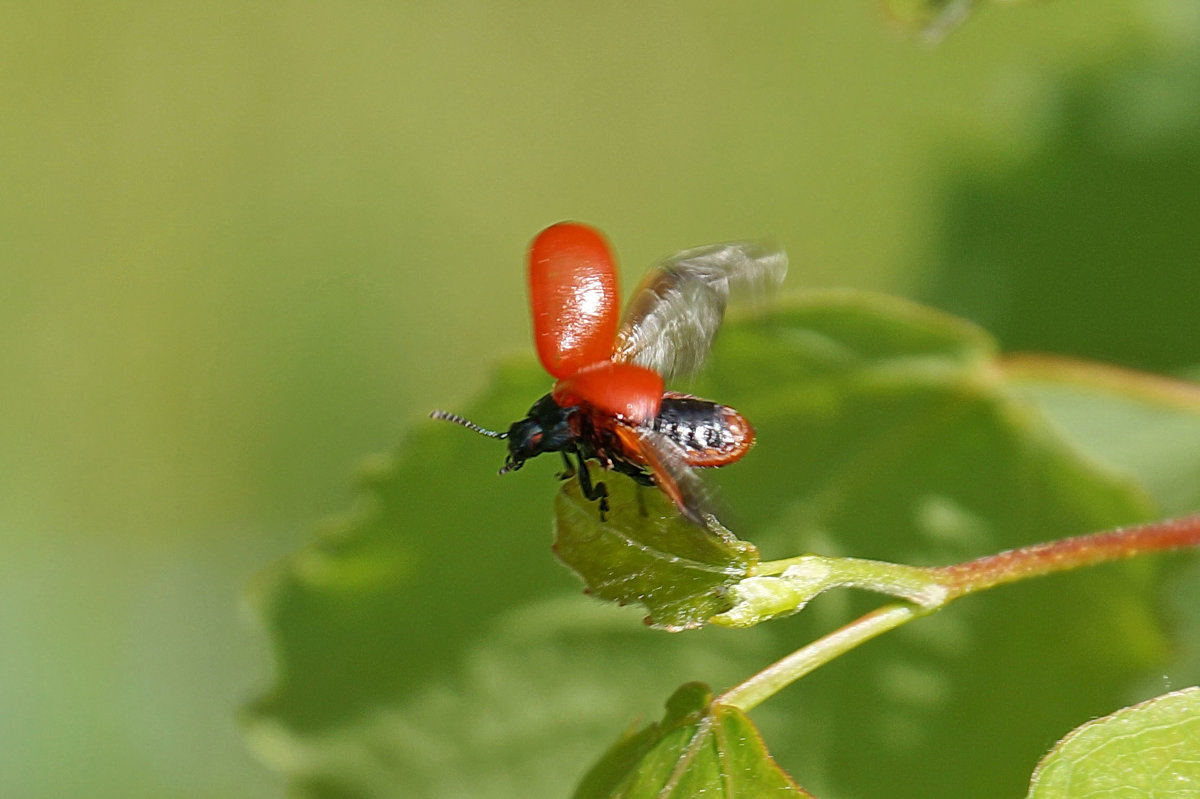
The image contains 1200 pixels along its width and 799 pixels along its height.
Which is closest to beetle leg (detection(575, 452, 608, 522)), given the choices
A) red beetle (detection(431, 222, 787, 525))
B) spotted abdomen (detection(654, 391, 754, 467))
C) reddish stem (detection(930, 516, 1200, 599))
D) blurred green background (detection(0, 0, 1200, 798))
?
red beetle (detection(431, 222, 787, 525))

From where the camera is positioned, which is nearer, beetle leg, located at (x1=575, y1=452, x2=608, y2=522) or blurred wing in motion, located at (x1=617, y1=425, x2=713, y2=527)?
blurred wing in motion, located at (x1=617, y1=425, x2=713, y2=527)

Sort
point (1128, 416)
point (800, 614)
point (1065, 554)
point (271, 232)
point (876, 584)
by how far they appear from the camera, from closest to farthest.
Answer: point (876, 584) → point (1065, 554) → point (800, 614) → point (1128, 416) → point (271, 232)

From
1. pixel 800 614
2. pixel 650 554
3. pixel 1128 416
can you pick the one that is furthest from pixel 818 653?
pixel 1128 416

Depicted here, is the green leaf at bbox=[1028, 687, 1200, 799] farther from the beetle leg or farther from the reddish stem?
the beetle leg

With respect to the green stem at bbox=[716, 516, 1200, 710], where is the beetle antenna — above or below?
above

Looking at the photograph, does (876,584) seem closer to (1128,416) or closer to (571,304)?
(571,304)

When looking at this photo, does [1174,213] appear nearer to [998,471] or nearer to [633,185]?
[998,471]
